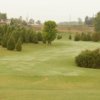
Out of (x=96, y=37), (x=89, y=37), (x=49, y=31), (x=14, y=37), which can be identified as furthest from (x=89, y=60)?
(x=89, y=37)

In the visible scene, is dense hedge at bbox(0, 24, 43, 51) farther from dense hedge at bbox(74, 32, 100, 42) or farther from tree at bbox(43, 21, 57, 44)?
dense hedge at bbox(74, 32, 100, 42)

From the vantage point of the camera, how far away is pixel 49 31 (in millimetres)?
50812

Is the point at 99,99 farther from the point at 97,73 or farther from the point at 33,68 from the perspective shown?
the point at 33,68

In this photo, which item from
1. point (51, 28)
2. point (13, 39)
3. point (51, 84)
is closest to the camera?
point (51, 84)

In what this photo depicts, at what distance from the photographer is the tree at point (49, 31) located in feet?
167

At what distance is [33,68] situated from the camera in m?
25.0

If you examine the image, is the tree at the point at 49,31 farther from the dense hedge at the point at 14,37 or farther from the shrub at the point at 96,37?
the shrub at the point at 96,37

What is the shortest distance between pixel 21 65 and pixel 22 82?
654cm

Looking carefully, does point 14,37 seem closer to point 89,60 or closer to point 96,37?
point 89,60

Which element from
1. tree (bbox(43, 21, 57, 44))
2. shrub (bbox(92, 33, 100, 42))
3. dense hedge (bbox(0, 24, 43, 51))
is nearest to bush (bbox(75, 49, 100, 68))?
dense hedge (bbox(0, 24, 43, 51))

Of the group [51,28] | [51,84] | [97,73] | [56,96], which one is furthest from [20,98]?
[51,28]

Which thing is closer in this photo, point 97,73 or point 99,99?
point 99,99

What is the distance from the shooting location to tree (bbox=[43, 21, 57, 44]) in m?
50.8

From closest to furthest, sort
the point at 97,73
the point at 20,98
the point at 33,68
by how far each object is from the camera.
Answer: the point at 20,98 < the point at 97,73 < the point at 33,68
